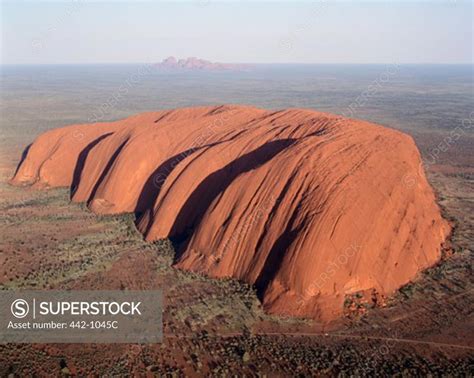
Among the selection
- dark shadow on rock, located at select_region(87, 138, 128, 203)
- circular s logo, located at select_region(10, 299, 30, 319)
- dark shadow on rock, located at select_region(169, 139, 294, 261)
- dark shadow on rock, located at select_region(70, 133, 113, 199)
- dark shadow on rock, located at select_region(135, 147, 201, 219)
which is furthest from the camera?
dark shadow on rock, located at select_region(70, 133, 113, 199)

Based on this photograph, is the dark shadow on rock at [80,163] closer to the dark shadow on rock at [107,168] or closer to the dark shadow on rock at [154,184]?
the dark shadow on rock at [107,168]

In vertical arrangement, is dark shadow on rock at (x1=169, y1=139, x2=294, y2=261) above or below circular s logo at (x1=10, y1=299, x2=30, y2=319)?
above

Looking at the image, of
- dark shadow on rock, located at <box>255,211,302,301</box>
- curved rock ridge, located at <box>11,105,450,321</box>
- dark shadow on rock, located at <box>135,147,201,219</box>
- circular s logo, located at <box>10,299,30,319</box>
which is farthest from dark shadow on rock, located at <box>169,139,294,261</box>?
circular s logo, located at <box>10,299,30,319</box>

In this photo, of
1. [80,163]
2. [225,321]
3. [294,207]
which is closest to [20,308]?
[225,321]

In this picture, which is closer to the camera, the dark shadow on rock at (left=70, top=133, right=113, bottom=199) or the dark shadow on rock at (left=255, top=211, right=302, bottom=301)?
the dark shadow on rock at (left=255, top=211, right=302, bottom=301)

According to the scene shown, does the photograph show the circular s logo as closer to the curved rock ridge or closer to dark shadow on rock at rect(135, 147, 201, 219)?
the curved rock ridge

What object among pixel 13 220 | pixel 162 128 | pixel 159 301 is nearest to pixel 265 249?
pixel 159 301

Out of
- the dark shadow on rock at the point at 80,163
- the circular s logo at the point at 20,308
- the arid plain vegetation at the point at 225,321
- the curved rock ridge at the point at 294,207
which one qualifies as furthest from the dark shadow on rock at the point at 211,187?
the dark shadow on rock at the point at 80,163
